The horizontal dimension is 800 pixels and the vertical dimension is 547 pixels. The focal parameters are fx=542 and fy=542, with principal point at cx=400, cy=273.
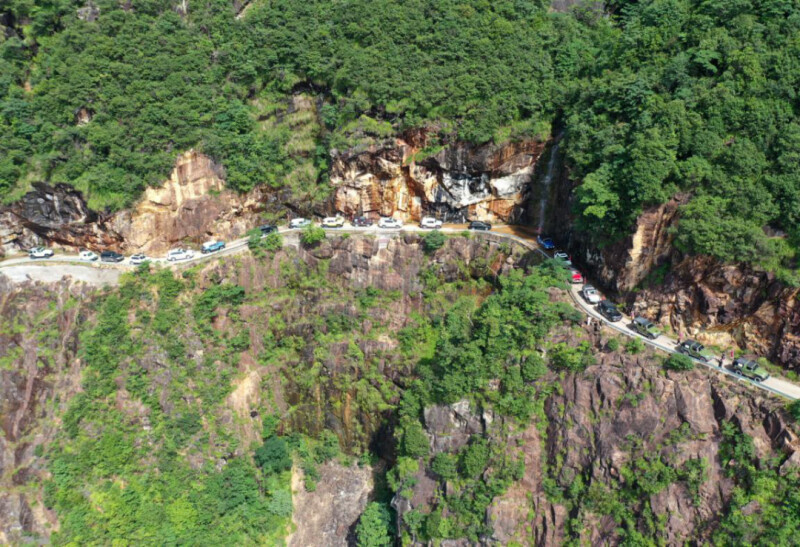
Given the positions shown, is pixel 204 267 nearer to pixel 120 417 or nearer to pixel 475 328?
pixel 120 417

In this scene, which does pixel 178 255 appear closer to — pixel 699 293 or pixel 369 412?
pixel 369 412

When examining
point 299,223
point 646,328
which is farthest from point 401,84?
point 646,328

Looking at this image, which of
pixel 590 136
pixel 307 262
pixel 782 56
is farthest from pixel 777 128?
pixel 307 262

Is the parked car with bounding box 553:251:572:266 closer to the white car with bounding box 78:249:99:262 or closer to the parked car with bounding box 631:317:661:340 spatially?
the parked car with bounding box 631:317:661:340

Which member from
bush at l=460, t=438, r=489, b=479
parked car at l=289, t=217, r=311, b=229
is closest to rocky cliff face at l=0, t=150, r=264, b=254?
parked car at l=289, t=217, r=311, b=229

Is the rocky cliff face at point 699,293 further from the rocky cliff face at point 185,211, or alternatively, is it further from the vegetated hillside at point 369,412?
the rocky cliff face at point 185,211
